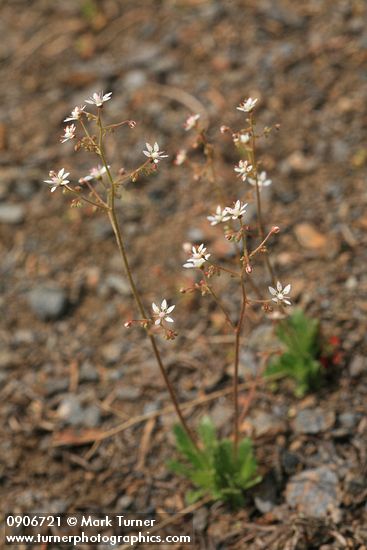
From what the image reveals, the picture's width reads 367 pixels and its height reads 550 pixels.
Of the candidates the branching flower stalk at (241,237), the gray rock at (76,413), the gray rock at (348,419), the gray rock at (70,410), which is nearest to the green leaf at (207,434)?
the branching flower stalk at (241,237)

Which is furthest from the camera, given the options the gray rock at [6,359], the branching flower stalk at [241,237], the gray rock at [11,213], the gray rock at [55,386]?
the gray rock at [11,213]

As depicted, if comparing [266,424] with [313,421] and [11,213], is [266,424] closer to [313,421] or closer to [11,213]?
[313,421]

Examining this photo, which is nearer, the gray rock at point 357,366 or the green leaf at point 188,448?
the green leaf at point 188,448

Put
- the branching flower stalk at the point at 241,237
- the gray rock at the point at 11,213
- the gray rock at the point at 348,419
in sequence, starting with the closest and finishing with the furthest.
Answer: the branching flower stalk at the point at 241,237 → the gray rock at the point at 348,419 → the gray rock at the point at 11,213

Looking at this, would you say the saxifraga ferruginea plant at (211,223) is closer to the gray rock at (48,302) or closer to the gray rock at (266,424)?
the gray rock at (266,424)

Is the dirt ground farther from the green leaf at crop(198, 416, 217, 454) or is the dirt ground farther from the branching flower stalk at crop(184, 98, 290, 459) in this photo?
the branching flower stalk at crop(184, 98, 290, 459)

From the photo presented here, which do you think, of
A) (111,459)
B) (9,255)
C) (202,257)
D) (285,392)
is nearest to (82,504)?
(111,459)
